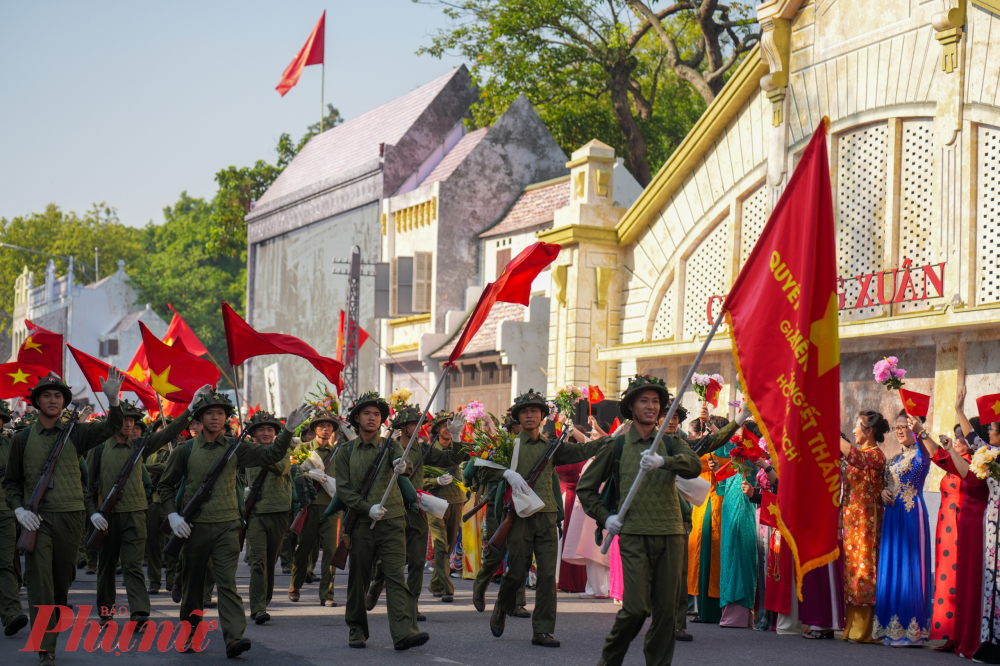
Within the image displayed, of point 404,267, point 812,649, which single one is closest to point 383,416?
point 812,649

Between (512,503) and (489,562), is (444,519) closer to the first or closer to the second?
(489,562)

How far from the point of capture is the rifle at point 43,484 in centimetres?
875

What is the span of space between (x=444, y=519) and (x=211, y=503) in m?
4.75

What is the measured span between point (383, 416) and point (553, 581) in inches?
77.8

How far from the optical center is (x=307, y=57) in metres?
41.5

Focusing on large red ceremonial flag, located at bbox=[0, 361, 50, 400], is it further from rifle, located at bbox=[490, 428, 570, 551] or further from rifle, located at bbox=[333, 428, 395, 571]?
rifle, located at bbox=[490, 428, 570, 551]

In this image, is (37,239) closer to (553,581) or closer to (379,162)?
(379,162)

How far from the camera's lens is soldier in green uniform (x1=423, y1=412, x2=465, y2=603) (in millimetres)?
12539

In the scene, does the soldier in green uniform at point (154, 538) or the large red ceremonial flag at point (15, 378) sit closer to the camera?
the soldier in green uniform at point (154, 538)

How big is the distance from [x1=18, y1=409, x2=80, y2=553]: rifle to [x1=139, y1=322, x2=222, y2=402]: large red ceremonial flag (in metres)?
3.89

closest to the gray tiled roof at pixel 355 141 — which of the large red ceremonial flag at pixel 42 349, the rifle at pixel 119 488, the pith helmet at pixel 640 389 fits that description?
the large red ceremonial flag at pixel 42 349

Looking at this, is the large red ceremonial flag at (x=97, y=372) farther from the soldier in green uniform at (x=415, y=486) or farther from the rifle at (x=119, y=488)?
the soldier in green uniform at (x=415, y=486)

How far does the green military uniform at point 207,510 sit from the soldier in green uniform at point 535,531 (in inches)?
83.8

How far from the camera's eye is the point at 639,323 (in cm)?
2066
